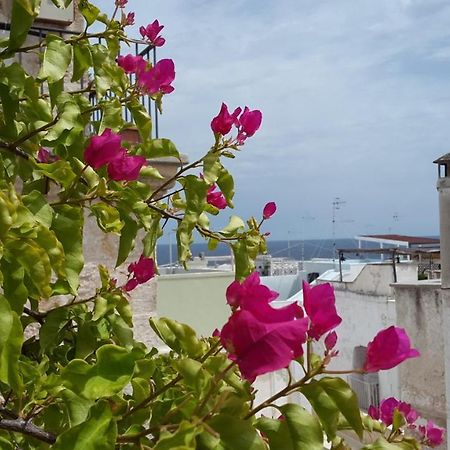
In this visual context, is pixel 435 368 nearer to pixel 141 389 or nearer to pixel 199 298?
pixel 199 298

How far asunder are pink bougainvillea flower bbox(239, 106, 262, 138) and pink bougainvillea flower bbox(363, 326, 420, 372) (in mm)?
690

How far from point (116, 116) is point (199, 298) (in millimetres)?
2583

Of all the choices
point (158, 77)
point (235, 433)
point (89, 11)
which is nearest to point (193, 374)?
point (235, 433)

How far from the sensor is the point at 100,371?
75cm

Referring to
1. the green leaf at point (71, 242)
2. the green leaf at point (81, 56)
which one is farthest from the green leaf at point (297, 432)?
the green leaf at point (81, 56)

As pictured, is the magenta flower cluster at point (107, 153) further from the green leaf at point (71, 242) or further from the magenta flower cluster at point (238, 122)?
the magenta flower cluster at point (238, 122)

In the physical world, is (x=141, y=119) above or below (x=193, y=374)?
above

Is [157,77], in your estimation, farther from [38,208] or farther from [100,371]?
[100,371]

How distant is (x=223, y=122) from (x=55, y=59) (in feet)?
1.07

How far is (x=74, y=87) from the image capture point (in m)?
2.25

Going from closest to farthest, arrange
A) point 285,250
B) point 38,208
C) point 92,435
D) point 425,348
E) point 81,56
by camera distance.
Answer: point 92,435 < point 38,208 < point 81,56 < point 425,348 < point 285,250

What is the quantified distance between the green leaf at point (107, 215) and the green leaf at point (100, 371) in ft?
1.20

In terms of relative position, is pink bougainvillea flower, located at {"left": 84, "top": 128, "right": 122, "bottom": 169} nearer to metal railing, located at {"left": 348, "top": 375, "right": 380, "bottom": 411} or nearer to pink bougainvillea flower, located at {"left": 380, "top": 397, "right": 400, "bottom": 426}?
pink bougainvillea flower, located at {"left": 380, "top": 397, "right": 400, "bottom": 426}

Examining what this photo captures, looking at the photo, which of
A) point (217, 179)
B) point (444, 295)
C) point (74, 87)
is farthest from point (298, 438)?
point (444, 295)
